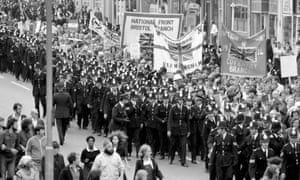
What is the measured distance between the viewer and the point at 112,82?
105ft

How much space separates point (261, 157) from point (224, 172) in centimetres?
100

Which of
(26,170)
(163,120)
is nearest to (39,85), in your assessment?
(163,120)

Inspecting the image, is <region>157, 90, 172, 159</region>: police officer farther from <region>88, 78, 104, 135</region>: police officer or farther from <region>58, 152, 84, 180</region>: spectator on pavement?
<region>58, 152, 84, 180</region>: spectator on pavement

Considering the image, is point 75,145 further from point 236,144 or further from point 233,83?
point 236,144

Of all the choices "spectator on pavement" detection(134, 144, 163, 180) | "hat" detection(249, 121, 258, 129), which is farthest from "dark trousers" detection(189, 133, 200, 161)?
"spectator on pavement" detection(134, 144, 163, 180)

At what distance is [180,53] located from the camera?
115 feet

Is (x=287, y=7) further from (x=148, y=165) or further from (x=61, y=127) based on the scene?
(x=148, y=165)

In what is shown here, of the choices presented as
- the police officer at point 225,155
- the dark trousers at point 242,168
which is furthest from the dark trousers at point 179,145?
the police officer at point 225,155

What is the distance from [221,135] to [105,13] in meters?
45.0

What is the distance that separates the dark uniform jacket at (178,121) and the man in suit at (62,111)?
291 centimetres

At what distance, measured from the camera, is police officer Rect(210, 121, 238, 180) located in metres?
24.8

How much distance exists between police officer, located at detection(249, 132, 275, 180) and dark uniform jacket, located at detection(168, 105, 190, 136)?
421 centimetres

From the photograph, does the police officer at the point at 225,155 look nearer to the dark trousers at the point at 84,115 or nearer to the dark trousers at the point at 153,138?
the dark trousers at the point at 153,138

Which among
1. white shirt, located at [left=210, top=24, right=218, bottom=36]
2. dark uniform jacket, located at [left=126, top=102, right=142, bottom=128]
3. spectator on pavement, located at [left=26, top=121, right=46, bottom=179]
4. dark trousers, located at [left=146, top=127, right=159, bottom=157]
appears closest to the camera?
spectator on pavement, located at [left=26, top=121, right=46, bottom=179]
